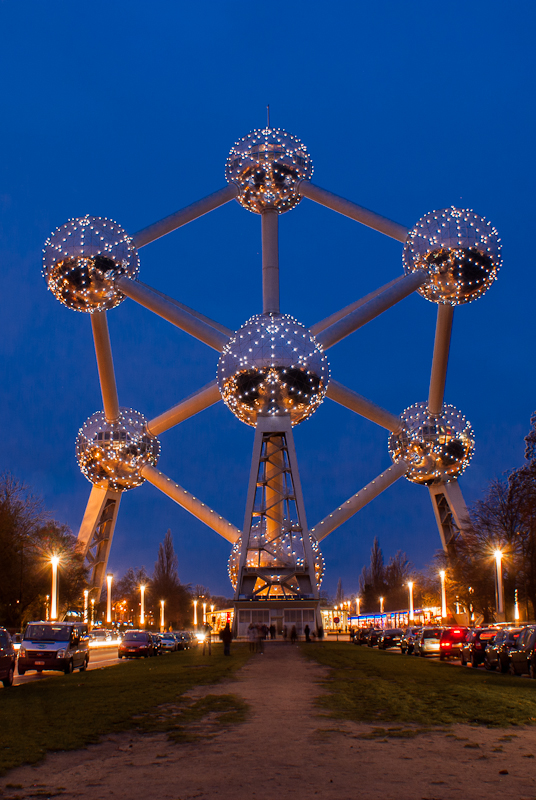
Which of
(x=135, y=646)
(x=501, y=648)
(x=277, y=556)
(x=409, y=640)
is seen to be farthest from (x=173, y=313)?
(x=501, y=648)

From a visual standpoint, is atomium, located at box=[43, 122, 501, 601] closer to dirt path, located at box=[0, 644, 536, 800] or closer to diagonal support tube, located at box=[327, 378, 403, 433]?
diagonal support tube, located at box=[327, 378, 403, 433]

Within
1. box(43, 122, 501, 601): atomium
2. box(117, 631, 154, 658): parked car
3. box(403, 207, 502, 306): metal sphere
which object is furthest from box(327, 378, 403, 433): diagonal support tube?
box(117, 631, 154, 658): parked car

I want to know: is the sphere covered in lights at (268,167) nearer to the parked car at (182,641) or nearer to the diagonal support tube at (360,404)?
the diagonal support tube at (360,404)

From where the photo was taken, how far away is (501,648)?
71.2ft

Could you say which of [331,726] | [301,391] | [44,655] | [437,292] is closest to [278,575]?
[301,391]

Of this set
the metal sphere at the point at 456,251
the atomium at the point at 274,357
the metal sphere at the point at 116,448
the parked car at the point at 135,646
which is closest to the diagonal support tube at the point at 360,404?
the atomium at the point at 274,357

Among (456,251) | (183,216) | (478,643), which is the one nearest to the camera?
(478,643)

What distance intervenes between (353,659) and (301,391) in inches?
605

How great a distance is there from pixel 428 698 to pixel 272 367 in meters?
24.7

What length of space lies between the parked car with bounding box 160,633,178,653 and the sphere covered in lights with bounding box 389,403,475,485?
51.1 feet

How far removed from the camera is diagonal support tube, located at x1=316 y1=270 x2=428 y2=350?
41.4 metres

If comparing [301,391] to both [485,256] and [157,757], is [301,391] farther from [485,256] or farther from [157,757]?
[157,757]

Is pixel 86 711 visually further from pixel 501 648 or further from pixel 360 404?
pixel 360 404

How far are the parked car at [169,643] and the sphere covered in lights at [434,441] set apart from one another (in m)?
15.6
